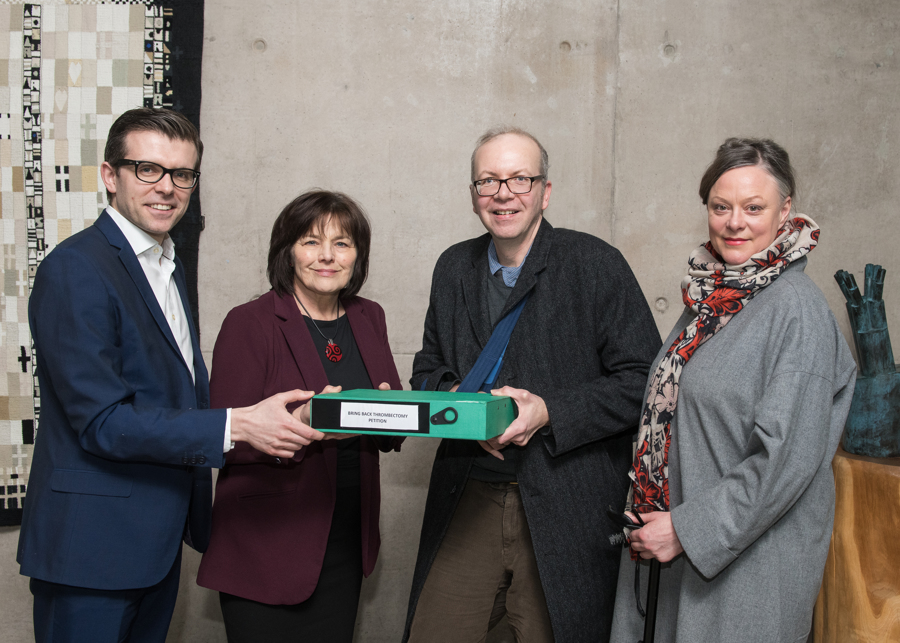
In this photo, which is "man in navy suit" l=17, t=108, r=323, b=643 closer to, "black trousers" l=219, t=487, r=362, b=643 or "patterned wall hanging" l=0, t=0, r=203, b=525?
"black trousers" l=219, t=487, r=362, b=643

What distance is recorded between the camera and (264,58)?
2.82 m

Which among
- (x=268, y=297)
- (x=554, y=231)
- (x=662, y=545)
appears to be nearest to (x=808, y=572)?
(x=662, y=545)

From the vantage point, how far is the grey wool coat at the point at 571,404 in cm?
165

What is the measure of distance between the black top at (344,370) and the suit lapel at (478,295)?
14.7 inches

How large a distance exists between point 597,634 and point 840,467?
2.88ft

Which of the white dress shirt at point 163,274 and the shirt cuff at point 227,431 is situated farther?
the white dress shirt at point 163,274

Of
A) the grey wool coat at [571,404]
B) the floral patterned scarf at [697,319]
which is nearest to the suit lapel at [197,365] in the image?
the grey wool coat at [571,404]

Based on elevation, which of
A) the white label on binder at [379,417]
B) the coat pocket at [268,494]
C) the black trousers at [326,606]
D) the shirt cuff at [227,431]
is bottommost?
the black trousers at [326,606]

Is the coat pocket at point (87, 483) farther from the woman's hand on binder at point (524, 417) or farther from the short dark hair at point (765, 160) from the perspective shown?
the short dark hair at point (765, 160)

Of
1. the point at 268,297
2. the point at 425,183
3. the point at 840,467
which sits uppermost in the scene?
the point at 425,183

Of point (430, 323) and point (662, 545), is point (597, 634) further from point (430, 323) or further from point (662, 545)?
point (430, 323)

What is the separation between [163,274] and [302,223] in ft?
1.33

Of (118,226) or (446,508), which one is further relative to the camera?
(446,508)

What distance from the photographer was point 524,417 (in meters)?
1.55
